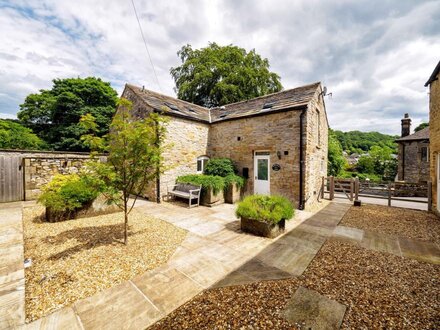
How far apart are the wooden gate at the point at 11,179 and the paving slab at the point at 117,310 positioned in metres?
9.81

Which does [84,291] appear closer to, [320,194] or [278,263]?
[278,263]

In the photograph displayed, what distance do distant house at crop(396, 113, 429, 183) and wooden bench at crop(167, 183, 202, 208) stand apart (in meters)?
20.7

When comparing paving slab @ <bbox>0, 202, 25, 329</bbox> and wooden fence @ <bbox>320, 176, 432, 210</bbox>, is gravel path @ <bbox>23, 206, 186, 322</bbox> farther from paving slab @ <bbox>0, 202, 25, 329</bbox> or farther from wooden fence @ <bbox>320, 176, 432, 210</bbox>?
wooden fence @ <bbox>320, 176, 432, 210</bbox>

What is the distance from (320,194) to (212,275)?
30.5 ft

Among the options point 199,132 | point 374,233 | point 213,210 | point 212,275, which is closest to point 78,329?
point 212,275

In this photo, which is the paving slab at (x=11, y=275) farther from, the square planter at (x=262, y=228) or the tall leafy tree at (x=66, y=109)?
the tall leafy tree at (x=66, y=109)

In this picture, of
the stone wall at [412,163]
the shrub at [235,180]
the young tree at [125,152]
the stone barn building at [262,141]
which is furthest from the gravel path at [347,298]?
the stone wall at [412,163]

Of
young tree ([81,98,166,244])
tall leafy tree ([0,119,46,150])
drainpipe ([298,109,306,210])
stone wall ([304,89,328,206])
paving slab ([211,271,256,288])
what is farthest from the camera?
tall leafy tree ([0,119,46,150])

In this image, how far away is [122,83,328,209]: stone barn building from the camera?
27.2 ft

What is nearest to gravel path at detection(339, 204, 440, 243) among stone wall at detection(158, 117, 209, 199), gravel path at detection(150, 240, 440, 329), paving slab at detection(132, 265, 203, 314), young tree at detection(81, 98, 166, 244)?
gravel path at detection(150, 240, 440, 329)

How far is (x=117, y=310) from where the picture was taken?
95.7 inches

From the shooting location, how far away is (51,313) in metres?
2.36

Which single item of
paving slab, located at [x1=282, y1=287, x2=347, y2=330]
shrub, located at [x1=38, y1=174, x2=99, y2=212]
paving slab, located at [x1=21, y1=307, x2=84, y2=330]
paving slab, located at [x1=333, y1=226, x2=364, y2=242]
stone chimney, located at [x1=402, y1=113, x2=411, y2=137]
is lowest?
paving slab, located at [x1=333, y1=226, x2=364, y2=242]

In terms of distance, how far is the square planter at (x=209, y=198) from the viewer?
8430mm
